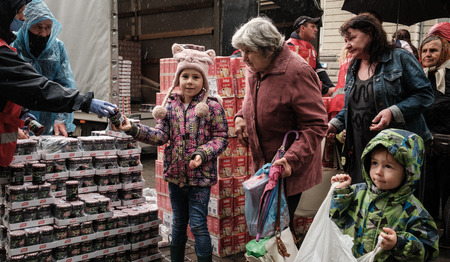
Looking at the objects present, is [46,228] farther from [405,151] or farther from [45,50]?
[405,151]

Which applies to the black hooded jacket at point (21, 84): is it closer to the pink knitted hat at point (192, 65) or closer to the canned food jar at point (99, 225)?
the pink knitted hat at point (192, 65)

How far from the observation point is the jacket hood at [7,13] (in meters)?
2.95

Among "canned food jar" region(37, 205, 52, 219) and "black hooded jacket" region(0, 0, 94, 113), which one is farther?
"canned food jar" region(37, 205, 52, 219)

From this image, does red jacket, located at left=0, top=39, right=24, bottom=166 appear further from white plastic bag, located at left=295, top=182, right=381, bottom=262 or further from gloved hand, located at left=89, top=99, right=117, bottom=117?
white plastic bag, located at left=295, top=182, right=381, bottom=262

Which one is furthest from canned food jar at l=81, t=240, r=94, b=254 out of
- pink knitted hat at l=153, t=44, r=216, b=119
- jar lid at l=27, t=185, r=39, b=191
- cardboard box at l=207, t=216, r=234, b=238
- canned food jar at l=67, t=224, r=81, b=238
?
pink knitted hat at l=153, t=44, r=216, b=119

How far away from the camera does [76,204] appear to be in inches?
154

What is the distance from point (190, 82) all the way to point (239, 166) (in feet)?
4.90

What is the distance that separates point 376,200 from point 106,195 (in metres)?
2.84

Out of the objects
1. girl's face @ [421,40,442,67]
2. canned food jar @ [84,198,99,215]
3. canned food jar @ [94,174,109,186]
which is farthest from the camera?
girl's face @ [421,40,442,67]

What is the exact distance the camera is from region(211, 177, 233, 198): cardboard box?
4.59 metres

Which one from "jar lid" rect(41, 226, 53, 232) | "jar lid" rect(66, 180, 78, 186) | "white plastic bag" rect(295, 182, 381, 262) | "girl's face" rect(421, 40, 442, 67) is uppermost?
"girl's face" rect(421, 40, 442, 67)

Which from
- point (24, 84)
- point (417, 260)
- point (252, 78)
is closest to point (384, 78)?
point (252, 78)

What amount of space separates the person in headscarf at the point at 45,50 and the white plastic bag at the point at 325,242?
3072mm

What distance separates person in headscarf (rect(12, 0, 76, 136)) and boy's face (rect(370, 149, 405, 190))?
343 centimetres
